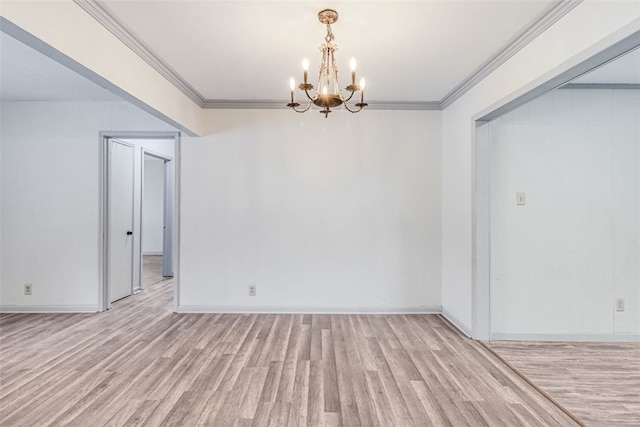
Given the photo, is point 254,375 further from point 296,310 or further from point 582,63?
point 582,63

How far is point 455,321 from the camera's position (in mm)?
3461

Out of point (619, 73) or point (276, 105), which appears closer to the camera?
point (619, 73)

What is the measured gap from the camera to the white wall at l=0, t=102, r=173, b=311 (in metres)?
3.82

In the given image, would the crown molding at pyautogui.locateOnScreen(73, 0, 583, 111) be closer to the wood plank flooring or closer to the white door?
the white door

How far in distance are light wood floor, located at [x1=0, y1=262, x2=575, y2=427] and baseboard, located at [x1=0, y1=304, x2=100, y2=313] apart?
25 centimetres

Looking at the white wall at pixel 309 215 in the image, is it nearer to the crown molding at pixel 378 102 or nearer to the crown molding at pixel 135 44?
the crown molding at pixel 378 102

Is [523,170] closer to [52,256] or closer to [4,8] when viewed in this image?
[4,8]

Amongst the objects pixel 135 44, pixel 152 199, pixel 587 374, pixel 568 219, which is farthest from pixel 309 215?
pixel 152 199

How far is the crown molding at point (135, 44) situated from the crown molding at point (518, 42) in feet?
9.50

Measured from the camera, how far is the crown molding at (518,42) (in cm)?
197

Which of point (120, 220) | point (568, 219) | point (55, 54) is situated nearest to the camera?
point (55, 54)

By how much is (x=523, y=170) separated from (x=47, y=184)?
5494mm

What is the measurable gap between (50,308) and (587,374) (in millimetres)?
5655

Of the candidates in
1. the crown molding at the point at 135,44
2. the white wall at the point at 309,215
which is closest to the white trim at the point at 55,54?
the crown molding at the point at 135,44
